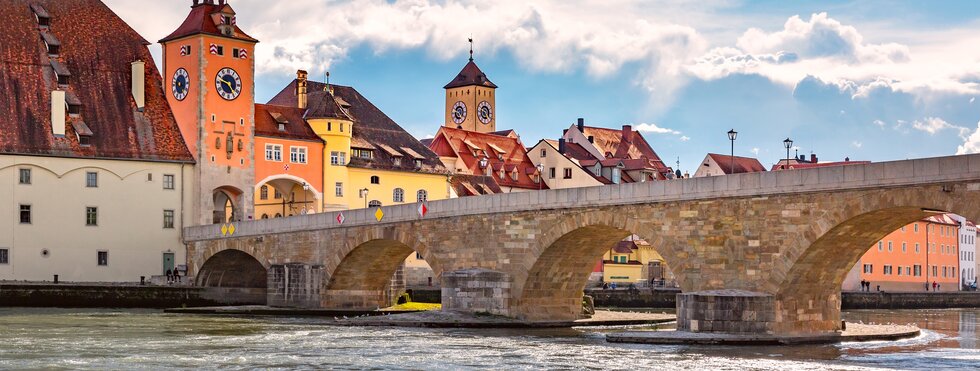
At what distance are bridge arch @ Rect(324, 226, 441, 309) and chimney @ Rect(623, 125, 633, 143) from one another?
56.4 m

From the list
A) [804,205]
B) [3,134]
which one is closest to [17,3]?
[3,134]

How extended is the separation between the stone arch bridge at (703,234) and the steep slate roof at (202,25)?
18.8 m

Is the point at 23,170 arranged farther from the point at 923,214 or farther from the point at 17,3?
the point at 923,214

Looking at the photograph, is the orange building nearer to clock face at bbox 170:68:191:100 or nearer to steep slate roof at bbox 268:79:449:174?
steep slate roof at bbox 268:79:449:174

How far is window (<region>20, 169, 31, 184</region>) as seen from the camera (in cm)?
6311

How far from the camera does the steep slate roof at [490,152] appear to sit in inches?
3634

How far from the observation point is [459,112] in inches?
4884

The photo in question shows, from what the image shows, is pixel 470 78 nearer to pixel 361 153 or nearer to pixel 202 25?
pixel 361 153

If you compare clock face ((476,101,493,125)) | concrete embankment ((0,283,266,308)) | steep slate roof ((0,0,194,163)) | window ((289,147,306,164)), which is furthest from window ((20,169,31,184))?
clock face ((476,101,493,125))

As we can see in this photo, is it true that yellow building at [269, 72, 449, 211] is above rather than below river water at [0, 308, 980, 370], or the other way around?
above

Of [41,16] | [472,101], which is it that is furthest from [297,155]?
[472,101]

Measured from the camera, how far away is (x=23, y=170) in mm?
63156

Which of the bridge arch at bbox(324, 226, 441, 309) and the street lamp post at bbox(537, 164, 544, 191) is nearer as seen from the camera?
the bridge arch at bbox(324, 226, 441, 309)

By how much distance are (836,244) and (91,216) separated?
39936 millimetres
